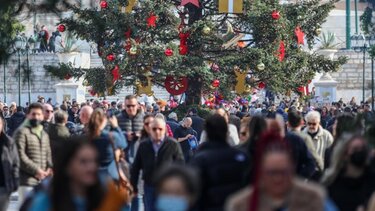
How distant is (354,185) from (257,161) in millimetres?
2093

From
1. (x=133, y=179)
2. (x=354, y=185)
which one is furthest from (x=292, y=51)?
(x=354, y=185)

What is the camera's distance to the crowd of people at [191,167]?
913cm

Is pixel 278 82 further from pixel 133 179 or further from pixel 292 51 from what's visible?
pixel 133 179

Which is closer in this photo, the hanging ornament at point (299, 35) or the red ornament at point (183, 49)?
the red ornament at point (183, 49)

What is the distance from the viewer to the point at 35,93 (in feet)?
224

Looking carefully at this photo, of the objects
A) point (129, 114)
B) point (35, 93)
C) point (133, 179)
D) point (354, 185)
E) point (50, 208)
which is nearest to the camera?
point (50, 208)

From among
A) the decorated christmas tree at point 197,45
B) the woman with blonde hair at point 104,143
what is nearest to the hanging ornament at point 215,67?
the decorated christmas tree at point 197,45

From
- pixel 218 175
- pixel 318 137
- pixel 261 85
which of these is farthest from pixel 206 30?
pixel 218 175

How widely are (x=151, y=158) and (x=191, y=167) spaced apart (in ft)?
16.2

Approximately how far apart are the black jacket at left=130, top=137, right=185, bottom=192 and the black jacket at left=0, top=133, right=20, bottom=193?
1.14 m

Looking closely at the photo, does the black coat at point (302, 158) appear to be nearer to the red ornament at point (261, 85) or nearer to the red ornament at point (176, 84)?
the red ornament at point (176, 84)

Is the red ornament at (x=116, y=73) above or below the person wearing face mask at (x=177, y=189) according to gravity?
above

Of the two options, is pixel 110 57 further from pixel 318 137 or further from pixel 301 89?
pixel 318 137

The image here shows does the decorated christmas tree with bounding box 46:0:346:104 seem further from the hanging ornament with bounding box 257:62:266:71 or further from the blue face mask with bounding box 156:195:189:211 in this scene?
the blue face mask with bounding box 156:195:189:211
